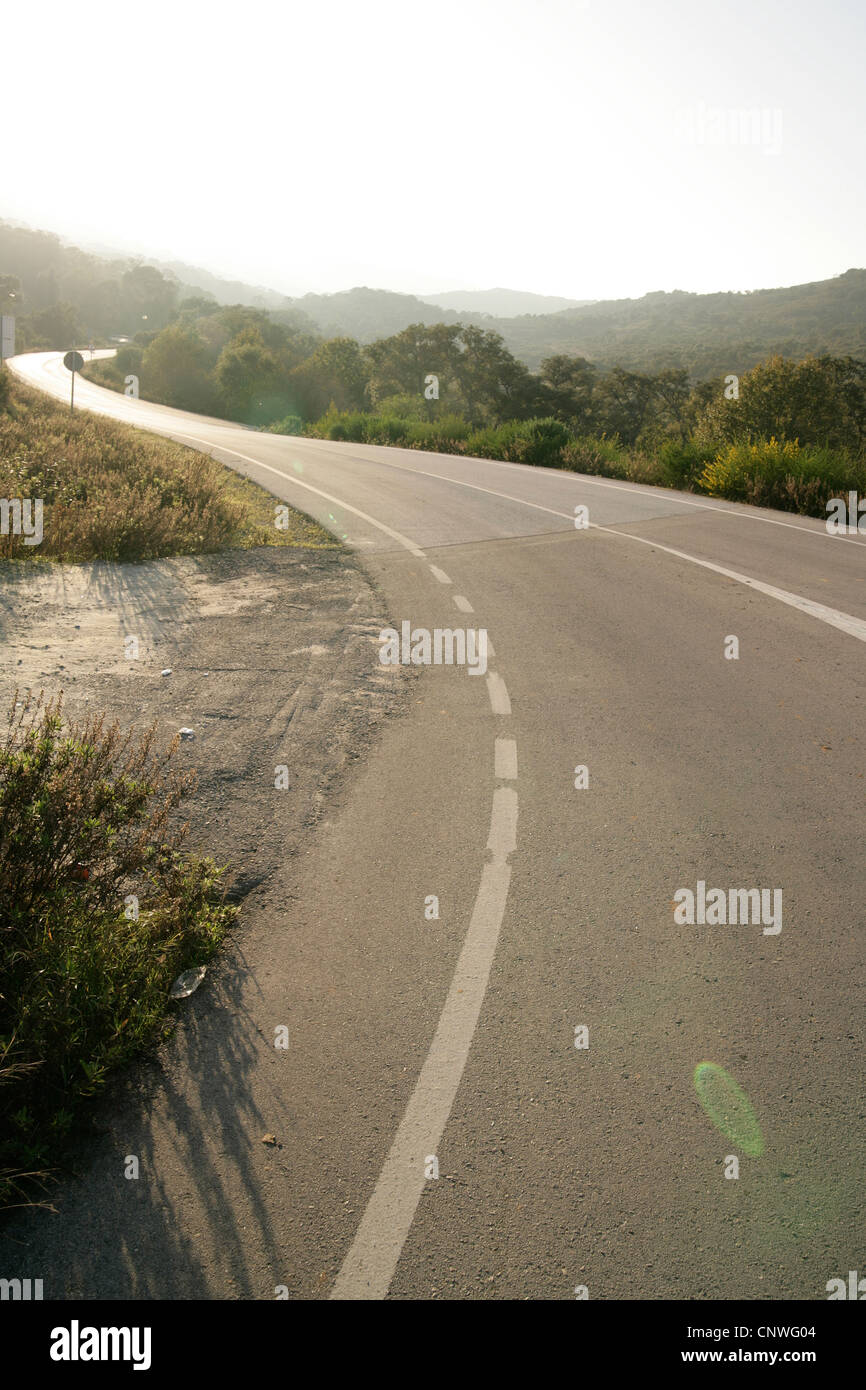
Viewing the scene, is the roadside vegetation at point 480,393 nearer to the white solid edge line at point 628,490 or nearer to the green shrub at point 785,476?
the green shrub at point 785,476

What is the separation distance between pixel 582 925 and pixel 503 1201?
1535mm

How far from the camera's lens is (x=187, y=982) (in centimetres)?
373

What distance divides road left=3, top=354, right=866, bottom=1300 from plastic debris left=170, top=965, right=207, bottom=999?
304 millimetres

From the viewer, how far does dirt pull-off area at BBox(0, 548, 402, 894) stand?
529 centimetres

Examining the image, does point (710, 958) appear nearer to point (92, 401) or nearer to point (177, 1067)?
point (177, 1067)

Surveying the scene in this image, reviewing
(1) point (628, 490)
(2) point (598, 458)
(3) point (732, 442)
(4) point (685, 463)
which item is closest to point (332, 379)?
(2) point (598, 458)

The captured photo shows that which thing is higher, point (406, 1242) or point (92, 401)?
point (92, 401)

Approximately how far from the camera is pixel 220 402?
93062mm

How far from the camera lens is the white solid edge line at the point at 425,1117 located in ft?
8.26

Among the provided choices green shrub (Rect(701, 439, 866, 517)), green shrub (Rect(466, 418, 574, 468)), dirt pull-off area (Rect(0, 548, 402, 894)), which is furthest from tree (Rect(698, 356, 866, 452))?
dirt pull-off area (Rect(0, 548, 402, 894))

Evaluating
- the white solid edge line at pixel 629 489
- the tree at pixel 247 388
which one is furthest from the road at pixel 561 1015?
the tree at pixel 247 388

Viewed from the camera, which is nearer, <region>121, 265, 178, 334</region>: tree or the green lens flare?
the green lens flare

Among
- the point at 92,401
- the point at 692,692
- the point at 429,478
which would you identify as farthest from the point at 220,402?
the point at 692,692

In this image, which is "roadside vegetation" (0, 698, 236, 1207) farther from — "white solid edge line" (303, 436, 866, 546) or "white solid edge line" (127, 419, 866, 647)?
"white solid edge line" (303, 436, 866, 546)
